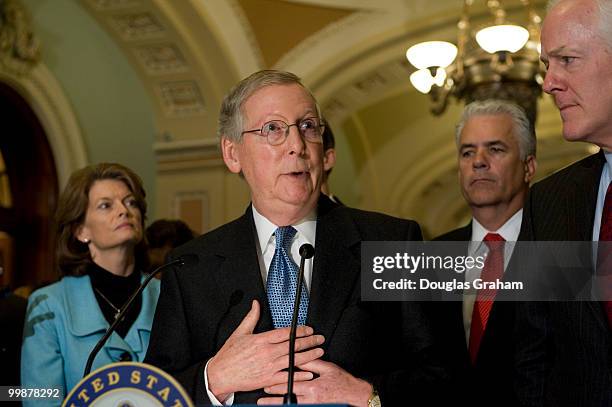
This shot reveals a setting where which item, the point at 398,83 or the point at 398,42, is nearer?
the point at 398,42

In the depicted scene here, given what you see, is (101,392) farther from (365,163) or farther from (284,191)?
(365,163)

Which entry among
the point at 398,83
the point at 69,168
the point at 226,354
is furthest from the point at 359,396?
the point at 398,83

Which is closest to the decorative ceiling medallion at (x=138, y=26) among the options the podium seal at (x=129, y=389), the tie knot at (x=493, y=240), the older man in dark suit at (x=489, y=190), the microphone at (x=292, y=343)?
the older man in dark suit at (x=489, y=190)

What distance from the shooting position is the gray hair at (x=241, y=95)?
2.06 metres

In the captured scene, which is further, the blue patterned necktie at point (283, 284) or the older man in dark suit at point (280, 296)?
Result: the blue patterned necktie at point (283, 284)

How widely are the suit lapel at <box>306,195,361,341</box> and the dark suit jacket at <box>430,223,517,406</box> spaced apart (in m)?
0.21

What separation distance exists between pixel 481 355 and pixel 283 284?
0.73 metres

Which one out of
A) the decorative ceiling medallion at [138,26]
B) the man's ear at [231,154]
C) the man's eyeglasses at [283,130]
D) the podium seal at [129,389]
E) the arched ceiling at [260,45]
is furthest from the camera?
the arched ceiling at [260,45]

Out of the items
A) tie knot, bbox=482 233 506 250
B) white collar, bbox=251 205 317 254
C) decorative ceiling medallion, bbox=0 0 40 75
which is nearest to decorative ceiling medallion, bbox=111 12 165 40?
decorative ceiling medallion, bbox=0 0 40 75

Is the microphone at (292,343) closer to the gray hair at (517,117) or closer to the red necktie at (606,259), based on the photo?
the red necktie at (606,259)

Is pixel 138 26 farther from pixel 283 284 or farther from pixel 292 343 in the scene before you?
pixel 292 343

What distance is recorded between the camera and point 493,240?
2809 millimetres

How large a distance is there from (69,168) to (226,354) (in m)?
5.48

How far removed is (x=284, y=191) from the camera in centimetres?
202
